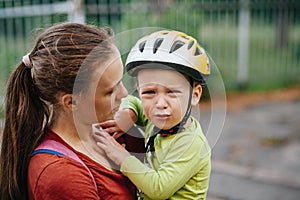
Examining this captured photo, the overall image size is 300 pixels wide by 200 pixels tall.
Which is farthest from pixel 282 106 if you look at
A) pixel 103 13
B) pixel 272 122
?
pixel 103 13

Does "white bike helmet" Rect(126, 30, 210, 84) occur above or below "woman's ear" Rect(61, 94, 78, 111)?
above

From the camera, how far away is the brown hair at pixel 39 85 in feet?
5.46

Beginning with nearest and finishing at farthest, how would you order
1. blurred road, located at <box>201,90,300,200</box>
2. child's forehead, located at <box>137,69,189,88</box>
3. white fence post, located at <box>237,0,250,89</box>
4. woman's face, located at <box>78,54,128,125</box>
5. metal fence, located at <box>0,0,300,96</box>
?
child's forehead, located at <box>137,69,189,88</box> → woman's face, located at <box>78,54,128,125</box> → blurred road, located at <box>201,90,300,200</box> → metal fence, located at <box>0,0,300,96</box> → white fence post, located at <box>237,0,250,89</box>

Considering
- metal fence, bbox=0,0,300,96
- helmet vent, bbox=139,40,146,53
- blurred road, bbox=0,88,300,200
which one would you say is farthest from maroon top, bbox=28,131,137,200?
metal fence, bbox=0,0,300,96

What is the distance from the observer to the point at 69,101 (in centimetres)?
172

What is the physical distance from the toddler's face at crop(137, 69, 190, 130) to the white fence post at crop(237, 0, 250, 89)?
6.75 m

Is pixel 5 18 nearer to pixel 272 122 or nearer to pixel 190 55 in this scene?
pixel 272 122

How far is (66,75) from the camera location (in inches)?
65.6

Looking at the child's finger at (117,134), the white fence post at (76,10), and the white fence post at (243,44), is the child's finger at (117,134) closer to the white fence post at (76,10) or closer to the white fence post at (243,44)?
the white fence post at (76,10)

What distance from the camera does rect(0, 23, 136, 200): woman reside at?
5.37 feet

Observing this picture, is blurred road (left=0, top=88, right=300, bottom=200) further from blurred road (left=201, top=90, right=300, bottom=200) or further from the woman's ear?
the woman's ear

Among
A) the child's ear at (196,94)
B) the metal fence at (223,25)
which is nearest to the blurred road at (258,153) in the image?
the metal fence at (223,25)

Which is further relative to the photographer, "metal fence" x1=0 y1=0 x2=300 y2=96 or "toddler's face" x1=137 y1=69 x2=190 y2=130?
"metal fence" x1=0 y1=0 x2=300 y2=96

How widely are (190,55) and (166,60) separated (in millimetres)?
97
